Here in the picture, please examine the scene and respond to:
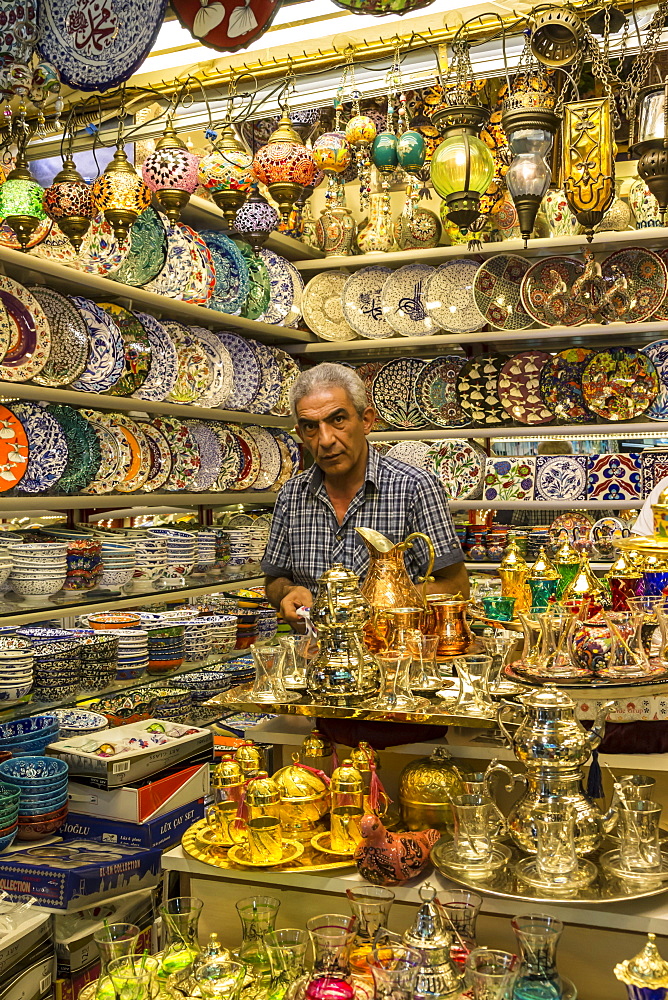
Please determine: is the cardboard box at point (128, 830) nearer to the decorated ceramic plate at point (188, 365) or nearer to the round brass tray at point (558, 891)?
the round brass tray at point (558, 891)

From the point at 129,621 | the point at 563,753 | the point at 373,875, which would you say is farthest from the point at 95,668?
the point at 563,753

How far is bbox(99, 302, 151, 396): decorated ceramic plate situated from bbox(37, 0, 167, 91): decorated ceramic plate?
5.10 ft

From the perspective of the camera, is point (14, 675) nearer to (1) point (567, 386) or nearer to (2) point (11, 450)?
(2) point (11, 450)

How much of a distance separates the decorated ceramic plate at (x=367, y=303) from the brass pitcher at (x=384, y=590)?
2.47 meters

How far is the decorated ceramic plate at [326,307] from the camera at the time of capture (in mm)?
4305

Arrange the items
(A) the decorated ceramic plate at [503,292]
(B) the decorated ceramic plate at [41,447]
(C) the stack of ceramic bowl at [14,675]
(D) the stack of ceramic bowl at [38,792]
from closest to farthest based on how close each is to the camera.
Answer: (D) the stack of ceramic bowl at [38,792] < (C) the stack of ceramic bowl at [14,675] < (B) the decorated ceramic plate at [41,447] < (A) the decorated ceramic plate at [503,292]

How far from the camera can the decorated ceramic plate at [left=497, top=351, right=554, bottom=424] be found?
4.04m

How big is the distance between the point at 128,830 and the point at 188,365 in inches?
A: 74.3

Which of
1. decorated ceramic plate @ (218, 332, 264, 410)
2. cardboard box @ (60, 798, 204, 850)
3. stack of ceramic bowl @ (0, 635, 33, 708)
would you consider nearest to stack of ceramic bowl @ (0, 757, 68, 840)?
cardboard box @ (60, 798, 204, 850)

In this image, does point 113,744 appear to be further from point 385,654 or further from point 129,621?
Result: point 385,654

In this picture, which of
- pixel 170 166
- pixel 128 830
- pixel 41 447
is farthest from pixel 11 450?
pixel 128 830

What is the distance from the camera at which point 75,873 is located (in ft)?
6.42

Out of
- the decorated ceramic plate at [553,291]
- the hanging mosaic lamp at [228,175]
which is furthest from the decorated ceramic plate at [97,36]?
the decorated ceramic plate at [553,291]

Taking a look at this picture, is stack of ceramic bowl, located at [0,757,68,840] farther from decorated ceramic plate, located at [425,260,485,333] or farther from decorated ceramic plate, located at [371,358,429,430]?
decorated ceramic plate, located at [425,260,485,333]
